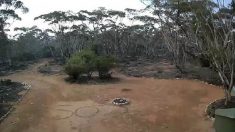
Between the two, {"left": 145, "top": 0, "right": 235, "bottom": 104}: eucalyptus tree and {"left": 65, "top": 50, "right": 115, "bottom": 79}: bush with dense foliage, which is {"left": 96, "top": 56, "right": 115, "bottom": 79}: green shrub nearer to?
{"left": 65, "top": 50, "right": 115, "bottom": 79}: bush with dense foliage

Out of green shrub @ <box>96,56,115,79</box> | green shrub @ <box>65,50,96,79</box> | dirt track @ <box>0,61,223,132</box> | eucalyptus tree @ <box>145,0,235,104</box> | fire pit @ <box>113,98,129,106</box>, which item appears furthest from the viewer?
green shrub @ <box>96,56,115,79</box>

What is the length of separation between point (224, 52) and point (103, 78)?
1481 centimetres

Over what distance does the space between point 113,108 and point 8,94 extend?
853cm

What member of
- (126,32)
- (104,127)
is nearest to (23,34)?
(126,32)

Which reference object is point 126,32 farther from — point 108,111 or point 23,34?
point 108,111

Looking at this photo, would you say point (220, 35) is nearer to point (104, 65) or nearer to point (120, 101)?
point (120, 101)

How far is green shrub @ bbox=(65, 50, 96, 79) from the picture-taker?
30.7m

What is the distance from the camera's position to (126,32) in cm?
5988

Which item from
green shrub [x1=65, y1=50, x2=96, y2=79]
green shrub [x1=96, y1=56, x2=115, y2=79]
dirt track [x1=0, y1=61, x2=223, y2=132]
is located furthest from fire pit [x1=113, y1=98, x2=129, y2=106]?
green shrub [x1=96, y1=56, x2=115, y2=79]

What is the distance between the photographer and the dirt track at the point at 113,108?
55.4 ft

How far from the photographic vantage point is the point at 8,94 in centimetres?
2452

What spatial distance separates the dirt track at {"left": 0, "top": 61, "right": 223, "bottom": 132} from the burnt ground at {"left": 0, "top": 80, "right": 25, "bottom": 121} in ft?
2.12

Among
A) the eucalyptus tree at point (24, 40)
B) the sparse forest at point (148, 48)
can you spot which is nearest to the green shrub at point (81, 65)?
the sparse forest at point (148, 48)

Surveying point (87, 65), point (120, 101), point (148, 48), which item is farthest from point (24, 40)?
point (120, 101)
